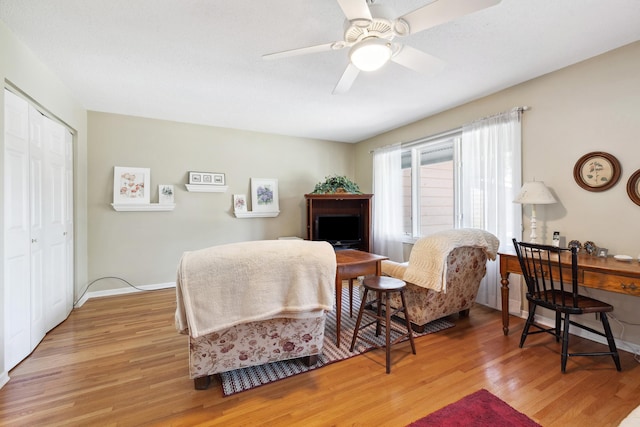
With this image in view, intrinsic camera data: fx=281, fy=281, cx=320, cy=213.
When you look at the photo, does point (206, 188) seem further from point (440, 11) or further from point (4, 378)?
point (440, 11)

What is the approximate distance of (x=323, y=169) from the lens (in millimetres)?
5418

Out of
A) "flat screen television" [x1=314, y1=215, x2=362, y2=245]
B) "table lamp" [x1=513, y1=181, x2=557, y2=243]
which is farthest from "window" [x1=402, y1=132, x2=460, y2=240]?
"table lamp" [x1=513, y1=181, x2=557, y2=243]

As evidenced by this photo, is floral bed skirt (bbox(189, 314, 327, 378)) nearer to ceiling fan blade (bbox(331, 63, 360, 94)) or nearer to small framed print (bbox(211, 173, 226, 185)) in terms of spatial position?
ceiling fan blade (bbox(331, 63, 360, 94))

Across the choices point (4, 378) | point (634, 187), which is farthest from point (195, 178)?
point (634, 187)

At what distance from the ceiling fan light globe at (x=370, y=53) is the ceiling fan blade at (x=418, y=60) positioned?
0.22 meters

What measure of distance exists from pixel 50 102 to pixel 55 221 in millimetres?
1157

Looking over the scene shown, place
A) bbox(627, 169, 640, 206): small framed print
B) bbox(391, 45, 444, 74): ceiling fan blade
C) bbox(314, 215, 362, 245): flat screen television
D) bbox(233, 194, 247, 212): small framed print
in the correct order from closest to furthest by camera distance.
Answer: bbox(391, 45, 444, 74): ceiling fan blade → bbox(627, 169, 640, 206): small framed print → bbox(233, 194, 247, 212): small framed print → bbox(314, 215, 362, 245): flat screen television

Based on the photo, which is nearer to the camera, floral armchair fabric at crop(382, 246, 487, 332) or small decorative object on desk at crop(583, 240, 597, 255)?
small decorative object on desk at crop(583, 240, 597, 255)

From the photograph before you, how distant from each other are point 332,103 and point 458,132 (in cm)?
171

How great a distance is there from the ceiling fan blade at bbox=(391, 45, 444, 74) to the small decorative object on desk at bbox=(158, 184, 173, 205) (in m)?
3.61

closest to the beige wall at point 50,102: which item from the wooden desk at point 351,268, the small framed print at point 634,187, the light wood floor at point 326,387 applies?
the light wood floor at point 326,387

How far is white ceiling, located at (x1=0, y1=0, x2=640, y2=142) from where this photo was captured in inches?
74.4

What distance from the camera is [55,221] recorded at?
2846 mm

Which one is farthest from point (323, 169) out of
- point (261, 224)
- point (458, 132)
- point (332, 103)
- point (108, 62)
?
point (108, 62)
